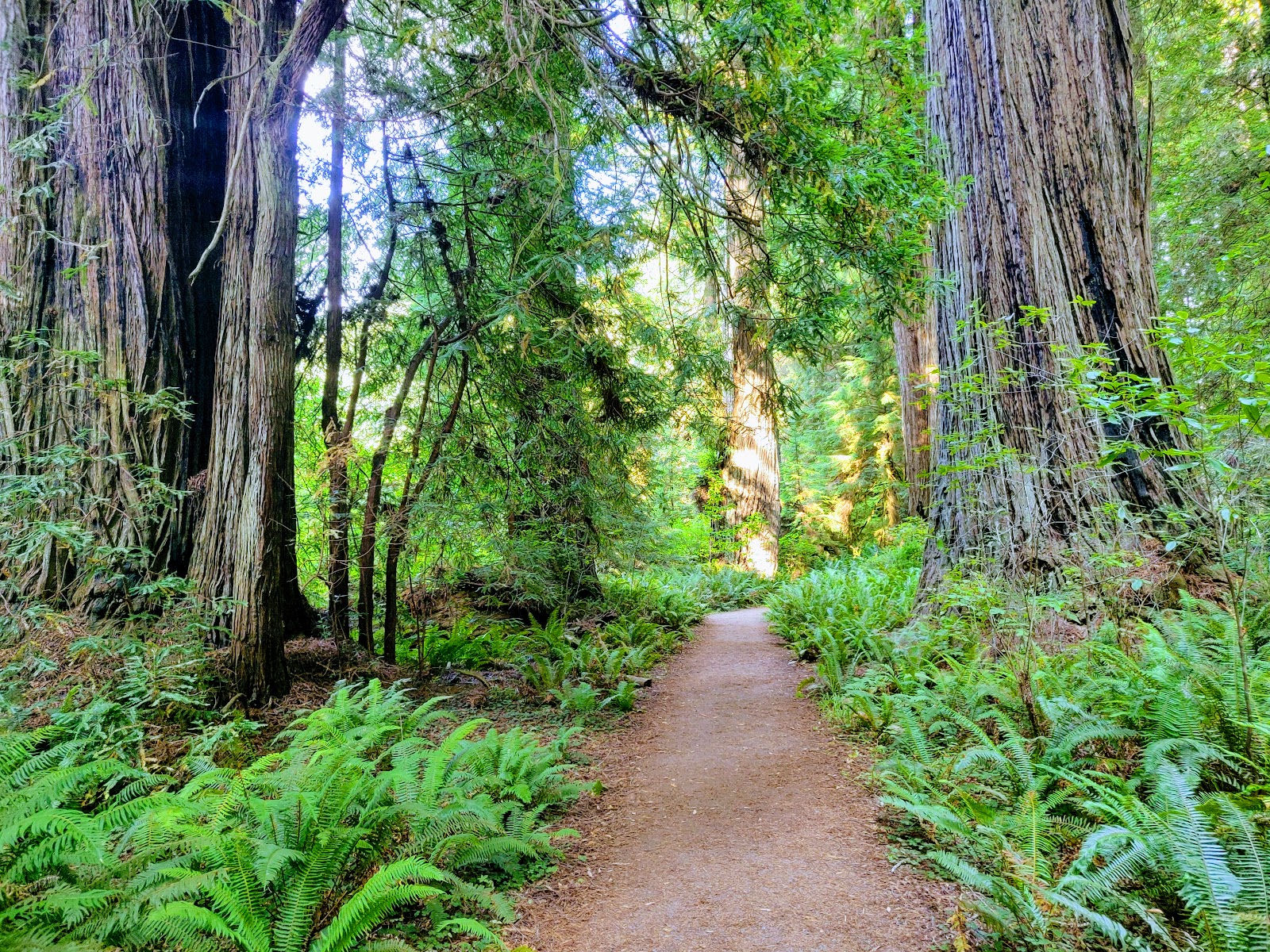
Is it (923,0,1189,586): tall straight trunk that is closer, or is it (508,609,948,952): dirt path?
(508,609,948,952): dirt path

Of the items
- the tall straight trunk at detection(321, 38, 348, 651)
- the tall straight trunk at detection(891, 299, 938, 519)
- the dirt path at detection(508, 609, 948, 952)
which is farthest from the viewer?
the tall straight trunk at detection(891, 299, 938, 519)

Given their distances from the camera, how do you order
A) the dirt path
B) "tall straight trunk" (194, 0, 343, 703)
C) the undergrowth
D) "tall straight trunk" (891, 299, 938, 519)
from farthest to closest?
"tall straight trunk" (891, 299, 938, 519)
"tall straight trunk" (194, 0, 343, 703)
the dirt path
the undergrowth

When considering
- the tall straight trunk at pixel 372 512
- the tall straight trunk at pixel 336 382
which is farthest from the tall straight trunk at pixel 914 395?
the tall straight trunk at pixel 336 382

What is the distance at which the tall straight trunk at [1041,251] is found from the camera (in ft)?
15.5

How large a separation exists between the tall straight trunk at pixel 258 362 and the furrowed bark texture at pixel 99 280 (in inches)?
14.2

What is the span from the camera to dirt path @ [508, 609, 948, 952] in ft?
8.09

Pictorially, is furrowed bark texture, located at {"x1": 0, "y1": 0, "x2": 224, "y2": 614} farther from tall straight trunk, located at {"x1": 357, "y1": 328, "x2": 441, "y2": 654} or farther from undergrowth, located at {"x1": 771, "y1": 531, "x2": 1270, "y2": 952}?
undergrowth, located at {"x1": 771, "y1": 531, "x2": 1270, "y2": 952}

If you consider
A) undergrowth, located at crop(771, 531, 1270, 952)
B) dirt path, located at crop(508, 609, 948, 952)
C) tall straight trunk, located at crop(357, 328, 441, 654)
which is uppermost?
tall straight trunk, located at crop(357, 328, 441, 654)

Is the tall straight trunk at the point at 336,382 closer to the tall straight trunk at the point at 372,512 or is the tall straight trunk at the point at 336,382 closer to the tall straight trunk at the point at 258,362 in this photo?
the tall straight trunk at the point at 372,512

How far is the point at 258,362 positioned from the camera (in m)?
4.46

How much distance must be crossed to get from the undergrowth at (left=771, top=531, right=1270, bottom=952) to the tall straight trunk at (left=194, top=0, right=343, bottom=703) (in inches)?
159

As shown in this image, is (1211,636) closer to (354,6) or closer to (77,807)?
(77,807)

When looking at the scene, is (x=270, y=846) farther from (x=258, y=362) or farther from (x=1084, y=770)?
(x=1084, y=770)

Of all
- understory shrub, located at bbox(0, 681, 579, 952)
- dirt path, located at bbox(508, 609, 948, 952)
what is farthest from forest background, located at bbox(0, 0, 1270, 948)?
dirt path, located at bbox(508, 609, 948, 952)
